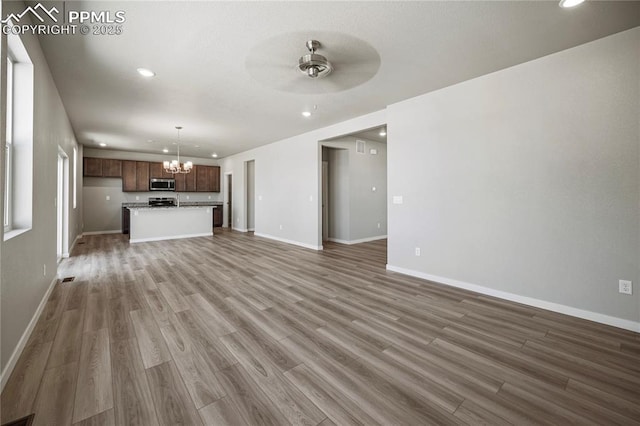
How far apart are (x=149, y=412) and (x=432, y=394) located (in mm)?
1614

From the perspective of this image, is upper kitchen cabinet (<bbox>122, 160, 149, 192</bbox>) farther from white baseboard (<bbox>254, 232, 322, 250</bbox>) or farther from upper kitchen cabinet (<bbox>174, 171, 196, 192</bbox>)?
white baseboard (<bbox>254, 232, 322, 250</bbox>)

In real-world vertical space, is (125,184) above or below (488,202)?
above

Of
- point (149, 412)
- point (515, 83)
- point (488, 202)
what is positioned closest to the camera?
point (149, 412)

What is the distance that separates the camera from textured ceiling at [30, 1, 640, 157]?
2.17m

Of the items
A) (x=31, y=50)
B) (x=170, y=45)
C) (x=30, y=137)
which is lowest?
(x=30, y=137)

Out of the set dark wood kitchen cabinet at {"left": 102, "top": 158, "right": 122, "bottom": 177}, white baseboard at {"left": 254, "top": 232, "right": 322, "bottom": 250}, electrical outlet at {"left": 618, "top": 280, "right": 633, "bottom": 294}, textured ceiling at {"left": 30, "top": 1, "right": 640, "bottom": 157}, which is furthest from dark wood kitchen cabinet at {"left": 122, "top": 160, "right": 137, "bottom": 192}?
electrical outlet at {"left": 618, "top": 280, "right": 633, "bottom": 294}

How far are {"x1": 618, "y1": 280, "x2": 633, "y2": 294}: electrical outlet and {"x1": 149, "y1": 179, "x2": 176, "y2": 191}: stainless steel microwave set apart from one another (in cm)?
1070

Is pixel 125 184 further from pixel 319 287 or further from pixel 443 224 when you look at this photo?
pixel 443 224

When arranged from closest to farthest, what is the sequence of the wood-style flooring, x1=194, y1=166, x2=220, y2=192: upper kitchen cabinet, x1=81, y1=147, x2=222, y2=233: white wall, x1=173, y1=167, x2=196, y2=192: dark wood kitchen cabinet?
the wood-style flooring
x1=81, y1=147, x2=222, y2=233: white wall
x1=173, y1=167, x2=196, y2=192: dark wood kitchen cabinet
x1=194, y1=166, x2=220, y2=192: upper kitchen cabinet

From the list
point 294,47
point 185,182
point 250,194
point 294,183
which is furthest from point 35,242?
point 185,182

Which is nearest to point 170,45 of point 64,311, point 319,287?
point 64,311

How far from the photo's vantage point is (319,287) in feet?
11.6

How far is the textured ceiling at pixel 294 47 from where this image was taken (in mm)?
2172

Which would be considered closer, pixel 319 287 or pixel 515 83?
pixel 515 83
